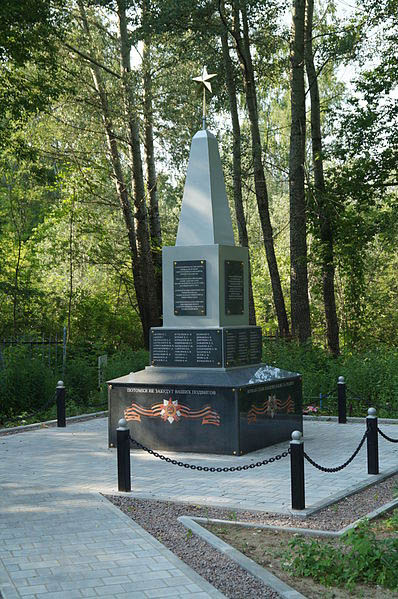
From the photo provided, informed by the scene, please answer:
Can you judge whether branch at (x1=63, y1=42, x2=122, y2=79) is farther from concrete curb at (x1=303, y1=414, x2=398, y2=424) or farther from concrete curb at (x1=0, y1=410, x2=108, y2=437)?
concrete curb at (x1=303, y1=414, x2=398, y2=424)

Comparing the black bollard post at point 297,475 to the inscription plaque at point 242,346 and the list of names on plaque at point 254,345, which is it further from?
the list of names on plaque at point 254,345

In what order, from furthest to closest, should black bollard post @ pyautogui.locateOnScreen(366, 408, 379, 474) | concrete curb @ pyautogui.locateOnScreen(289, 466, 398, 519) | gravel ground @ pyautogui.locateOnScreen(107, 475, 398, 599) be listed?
black bollard post @ pyautogui.locateOnScreen(366, 408, 379, 474) → concrete curb @ pyautogui.locateOnScreen(289, 466, 398, 519) → gravel ground @ pyautogui.locateOnScreen(107, 475, 398, 599)

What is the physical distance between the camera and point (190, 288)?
12.4 m

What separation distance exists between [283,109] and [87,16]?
15811mm

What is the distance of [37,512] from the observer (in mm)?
8273

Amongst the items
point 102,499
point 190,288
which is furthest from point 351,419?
point 102,499

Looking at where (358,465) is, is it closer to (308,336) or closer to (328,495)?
(328,495)

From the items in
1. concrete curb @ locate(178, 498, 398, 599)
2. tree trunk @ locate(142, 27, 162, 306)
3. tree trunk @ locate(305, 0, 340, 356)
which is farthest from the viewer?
tree trunk @ locate(142, 27, 162, 306)

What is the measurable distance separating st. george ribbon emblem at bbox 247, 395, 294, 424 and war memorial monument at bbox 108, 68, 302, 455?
2 cm

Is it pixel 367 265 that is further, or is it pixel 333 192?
pixel 367 265

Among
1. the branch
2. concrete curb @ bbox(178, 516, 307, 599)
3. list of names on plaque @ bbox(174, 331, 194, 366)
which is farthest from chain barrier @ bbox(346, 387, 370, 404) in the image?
the branch

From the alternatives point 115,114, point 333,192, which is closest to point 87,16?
point 115,114

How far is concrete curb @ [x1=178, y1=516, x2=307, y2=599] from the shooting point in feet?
18.5

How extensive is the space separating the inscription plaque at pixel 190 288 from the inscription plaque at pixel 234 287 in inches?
14.7
